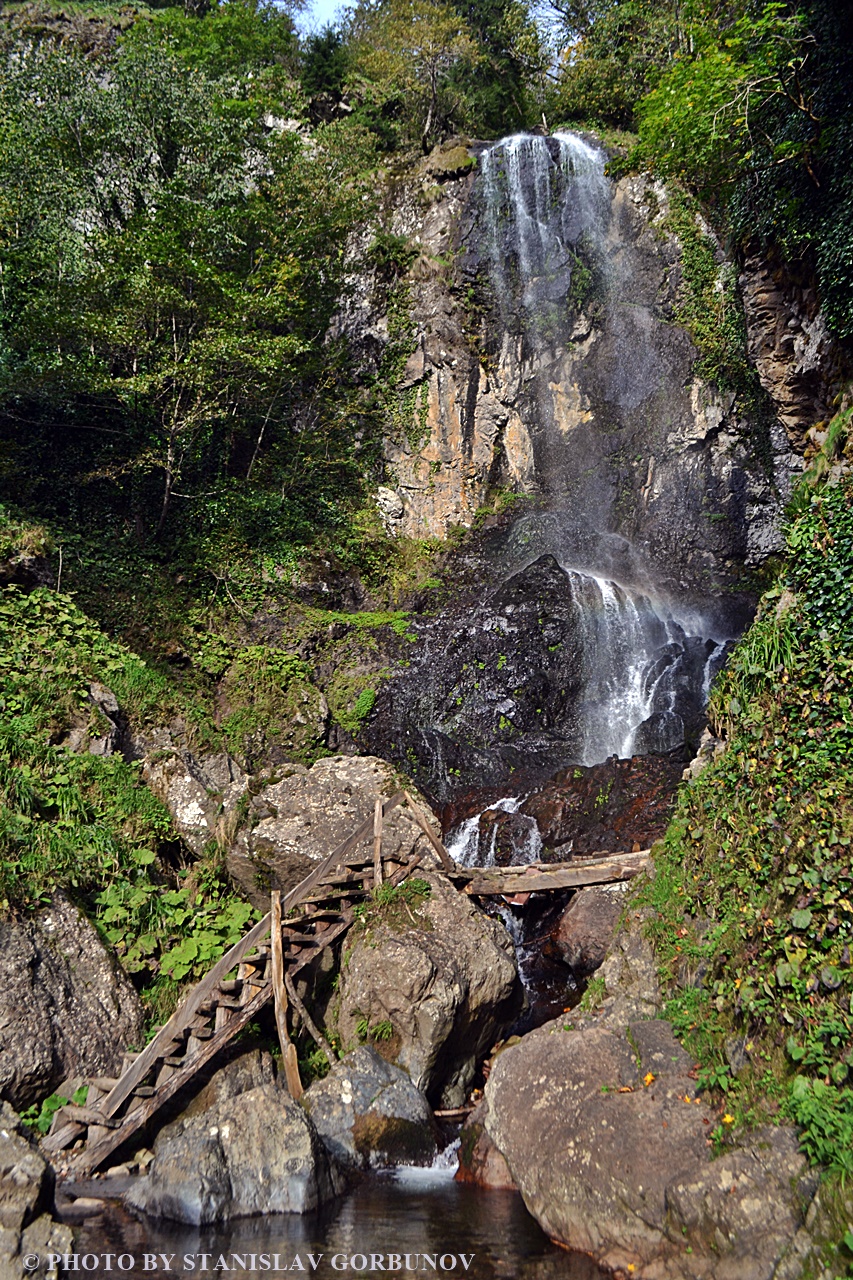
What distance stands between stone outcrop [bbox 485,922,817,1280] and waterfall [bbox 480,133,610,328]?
20667mm

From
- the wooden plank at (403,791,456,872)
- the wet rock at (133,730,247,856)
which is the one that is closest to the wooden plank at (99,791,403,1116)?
the wooden plank at (403,791,456,872)

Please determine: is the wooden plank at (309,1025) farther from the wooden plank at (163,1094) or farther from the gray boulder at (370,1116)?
the gray boulder at (370,1116)

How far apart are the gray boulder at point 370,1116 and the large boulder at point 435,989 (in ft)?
1.32

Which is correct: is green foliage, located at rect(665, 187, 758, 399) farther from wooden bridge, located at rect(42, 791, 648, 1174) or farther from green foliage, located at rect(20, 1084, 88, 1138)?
green foliage, located at rect(20, 1084, 88, 1138)

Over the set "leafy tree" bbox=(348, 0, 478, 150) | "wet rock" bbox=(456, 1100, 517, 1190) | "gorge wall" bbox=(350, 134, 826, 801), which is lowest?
"wet rock" bbox=(456, 1100, 517, 1190)

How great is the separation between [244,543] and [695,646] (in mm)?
10016

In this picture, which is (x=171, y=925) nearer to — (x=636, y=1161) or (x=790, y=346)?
(x=636, y=1161)

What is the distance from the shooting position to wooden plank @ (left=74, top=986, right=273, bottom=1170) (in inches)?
276

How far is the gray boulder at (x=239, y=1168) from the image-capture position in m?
6.05

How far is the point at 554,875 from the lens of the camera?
9.80 metres

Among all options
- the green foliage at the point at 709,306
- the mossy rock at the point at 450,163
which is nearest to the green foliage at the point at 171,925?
the green foliage at the point at 709,306

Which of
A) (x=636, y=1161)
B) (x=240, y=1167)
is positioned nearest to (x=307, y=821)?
(x=240, y=1167)

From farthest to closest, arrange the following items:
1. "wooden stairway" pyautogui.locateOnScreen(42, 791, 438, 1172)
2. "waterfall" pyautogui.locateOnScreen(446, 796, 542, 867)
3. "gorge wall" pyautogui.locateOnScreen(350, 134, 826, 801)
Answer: "gorge wall" pyautogui.locateOnScreen(350, 134, 826, 801) → "waterfall" pyautogui.locateOnScreen(446, 796, 542, 867) → "wooden stairway" pyautogui.locateOnScreen(42, 791, 438, 1172)

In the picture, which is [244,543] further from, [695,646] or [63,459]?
[695,646]
